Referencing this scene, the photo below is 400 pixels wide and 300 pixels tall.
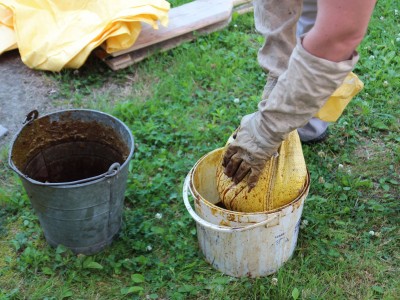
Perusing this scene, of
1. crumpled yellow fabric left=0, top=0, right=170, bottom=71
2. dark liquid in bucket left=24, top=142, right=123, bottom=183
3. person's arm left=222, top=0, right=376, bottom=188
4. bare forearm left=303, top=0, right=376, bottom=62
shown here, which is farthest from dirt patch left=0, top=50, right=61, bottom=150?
bare forearm left=303, top=0, right=376, bottom=62

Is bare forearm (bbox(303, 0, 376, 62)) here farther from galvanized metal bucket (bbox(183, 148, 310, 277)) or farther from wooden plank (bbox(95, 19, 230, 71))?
wooden plank (bbox(95, 19, 230, 71))

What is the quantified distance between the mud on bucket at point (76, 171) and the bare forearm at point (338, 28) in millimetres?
1074

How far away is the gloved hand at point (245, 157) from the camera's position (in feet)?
7.55

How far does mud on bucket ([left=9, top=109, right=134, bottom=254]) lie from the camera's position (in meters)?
2.48

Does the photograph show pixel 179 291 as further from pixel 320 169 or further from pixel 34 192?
pixel 320 169

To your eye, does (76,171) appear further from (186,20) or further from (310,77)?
(186,20)

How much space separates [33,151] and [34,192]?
0.36 m

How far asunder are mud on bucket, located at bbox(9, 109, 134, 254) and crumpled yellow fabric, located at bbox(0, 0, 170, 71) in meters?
1.36

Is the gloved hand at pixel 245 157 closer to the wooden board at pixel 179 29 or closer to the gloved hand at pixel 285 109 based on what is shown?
the gloved hand at pixel 285 109

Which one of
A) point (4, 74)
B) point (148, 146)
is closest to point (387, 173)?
point (148, 146)

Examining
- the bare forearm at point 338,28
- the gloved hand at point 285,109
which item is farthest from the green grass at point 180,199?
the bare forearm at point 338,28

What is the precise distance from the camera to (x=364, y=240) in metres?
2.90

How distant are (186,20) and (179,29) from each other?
0.57ft

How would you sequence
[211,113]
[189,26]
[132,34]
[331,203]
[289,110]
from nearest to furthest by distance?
[289,110]
[331,203]
[211,113]
[132,34]
[189,26]
